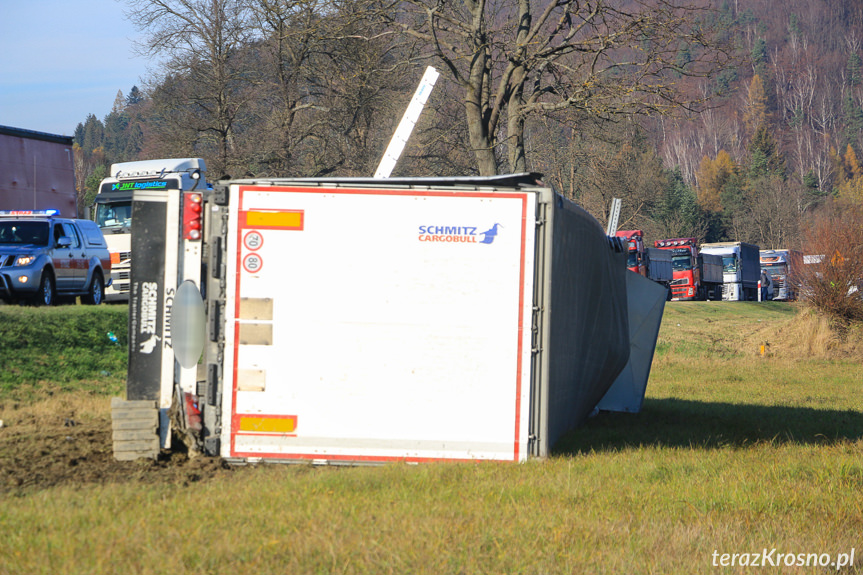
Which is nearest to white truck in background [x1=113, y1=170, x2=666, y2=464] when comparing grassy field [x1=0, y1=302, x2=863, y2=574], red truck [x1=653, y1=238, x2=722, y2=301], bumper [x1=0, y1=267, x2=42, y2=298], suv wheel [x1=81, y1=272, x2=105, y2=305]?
grassy field [x1=0, y1=302, x2=863, y2=574]

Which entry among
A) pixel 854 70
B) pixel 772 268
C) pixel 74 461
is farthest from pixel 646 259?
pixel 854 70

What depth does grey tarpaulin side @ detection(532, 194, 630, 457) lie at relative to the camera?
7.54 metres

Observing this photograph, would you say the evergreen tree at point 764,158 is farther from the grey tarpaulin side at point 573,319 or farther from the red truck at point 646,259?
the grey tarpaulin side at point 573,319

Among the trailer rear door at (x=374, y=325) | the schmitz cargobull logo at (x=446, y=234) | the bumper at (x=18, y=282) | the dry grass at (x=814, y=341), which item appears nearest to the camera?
the trailer rear door at (x=374, y=325)

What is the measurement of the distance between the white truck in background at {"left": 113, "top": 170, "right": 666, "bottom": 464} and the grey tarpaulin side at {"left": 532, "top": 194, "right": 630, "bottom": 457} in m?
0.04

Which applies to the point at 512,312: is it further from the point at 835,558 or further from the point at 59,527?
Result: the point at 59,527

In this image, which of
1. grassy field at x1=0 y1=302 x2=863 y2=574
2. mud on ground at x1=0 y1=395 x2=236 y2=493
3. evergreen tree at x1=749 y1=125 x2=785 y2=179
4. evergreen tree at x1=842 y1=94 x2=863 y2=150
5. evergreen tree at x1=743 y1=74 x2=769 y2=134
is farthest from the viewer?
evergreen tree at x1=743 y1=74 x2=769 y2=134

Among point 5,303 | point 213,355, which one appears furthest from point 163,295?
point 5,303

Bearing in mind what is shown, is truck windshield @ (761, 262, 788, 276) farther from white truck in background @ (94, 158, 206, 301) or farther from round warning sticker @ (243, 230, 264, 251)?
round warning sticker @ (243, 230, 264, 251)

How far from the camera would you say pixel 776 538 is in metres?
5.67

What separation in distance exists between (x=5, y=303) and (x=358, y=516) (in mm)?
13781

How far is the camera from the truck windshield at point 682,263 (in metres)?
53.4

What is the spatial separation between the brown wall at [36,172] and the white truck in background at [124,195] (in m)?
2.65

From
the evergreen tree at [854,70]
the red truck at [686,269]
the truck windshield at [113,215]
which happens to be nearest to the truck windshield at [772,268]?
the red truck at [686,269]
